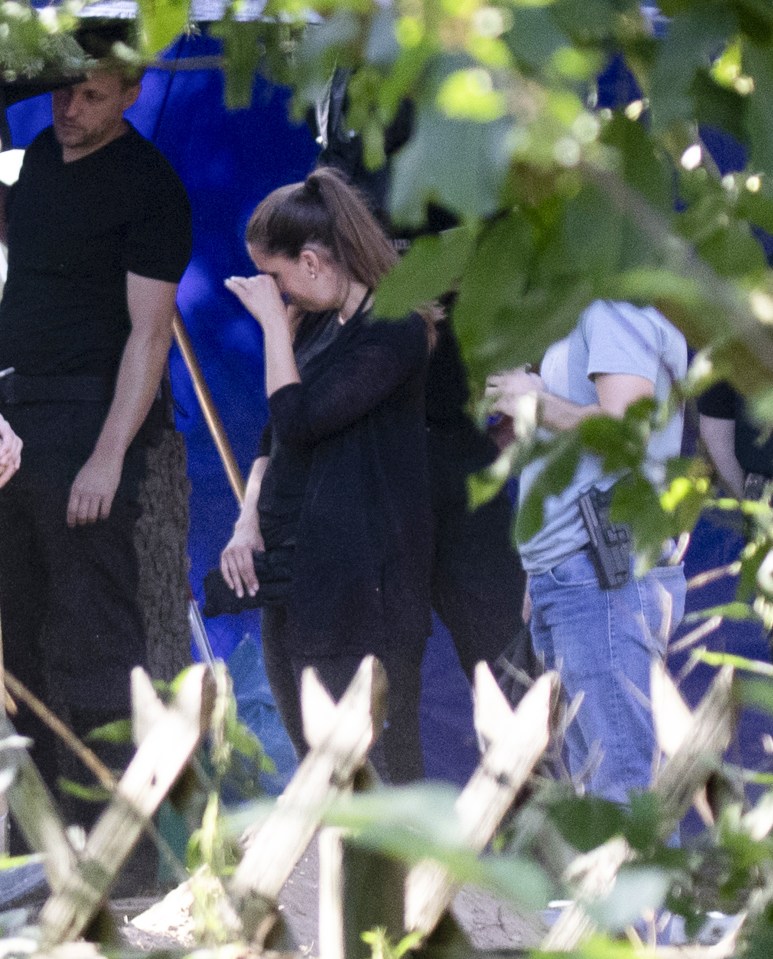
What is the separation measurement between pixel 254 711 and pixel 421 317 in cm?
99

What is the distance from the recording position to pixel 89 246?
303cm

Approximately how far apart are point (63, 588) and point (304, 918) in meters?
0.92

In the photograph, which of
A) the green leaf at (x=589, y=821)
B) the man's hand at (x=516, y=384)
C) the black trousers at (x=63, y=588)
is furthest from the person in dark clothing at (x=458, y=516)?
the green leaf at (x=589, y=821)

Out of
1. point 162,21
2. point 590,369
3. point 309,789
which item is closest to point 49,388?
point 590,369

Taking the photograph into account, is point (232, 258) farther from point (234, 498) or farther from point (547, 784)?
point (547, 784)

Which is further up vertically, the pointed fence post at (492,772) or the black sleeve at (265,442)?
the pointed fence post at (492,772)

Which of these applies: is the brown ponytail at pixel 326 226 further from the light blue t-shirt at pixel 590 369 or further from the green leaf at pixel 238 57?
the green leaf at pixel 238 57

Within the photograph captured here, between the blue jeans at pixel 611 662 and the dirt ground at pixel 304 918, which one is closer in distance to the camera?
the dirt ground at pixel 304 918

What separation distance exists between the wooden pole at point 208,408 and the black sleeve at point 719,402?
1.07m

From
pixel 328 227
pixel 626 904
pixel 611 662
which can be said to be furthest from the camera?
pixel 328 227

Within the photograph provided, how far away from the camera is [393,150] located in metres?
2.50

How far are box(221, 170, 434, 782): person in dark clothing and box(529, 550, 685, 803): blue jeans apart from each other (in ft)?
1.16

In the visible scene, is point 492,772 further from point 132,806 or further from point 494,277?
point 494,277

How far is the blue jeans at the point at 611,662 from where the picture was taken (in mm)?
2738
